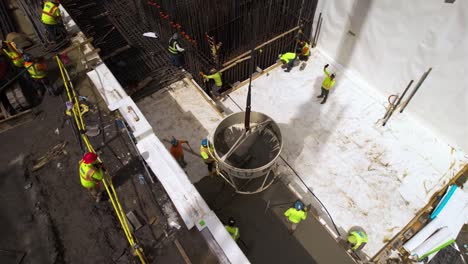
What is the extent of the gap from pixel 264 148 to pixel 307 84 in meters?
7.62

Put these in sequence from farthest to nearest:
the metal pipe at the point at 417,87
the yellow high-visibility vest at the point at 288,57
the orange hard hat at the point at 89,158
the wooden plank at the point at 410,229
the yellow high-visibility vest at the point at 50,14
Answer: the yellow high-visibility vest at the point at 288,57
the metal pipe at the point at 417,87
the yellow high-visibility vest at the point at 50,14
the wooden plank at the point at 410,229
the orange hard hat at the point at 89,158

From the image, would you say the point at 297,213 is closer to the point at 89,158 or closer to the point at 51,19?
the point at 89,158

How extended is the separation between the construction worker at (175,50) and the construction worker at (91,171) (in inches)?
304

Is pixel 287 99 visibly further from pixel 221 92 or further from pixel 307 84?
pixel 221 92

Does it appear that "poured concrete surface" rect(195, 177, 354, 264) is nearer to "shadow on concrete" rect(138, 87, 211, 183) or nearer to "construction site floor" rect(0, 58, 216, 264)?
"shadow on concrete" rect(138, 87, 211, 183)

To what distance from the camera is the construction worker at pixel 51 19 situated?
11.6m

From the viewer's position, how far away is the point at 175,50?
13.9 metres

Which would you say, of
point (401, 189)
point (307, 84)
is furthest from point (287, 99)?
point (401, 189)

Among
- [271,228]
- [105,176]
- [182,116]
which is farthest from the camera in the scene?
[182,116]

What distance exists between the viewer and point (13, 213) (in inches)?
312

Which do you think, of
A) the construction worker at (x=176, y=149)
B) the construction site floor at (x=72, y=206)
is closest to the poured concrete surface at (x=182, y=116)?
the construction worker at (x=176, y=149)

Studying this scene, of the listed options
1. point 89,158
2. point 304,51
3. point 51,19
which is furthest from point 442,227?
Result: point 51,19

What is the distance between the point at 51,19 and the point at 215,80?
6.86 meters

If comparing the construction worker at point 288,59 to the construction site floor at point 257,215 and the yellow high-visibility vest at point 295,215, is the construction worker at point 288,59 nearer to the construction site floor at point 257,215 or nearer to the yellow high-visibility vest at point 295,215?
the construction site floor at point 257,215
